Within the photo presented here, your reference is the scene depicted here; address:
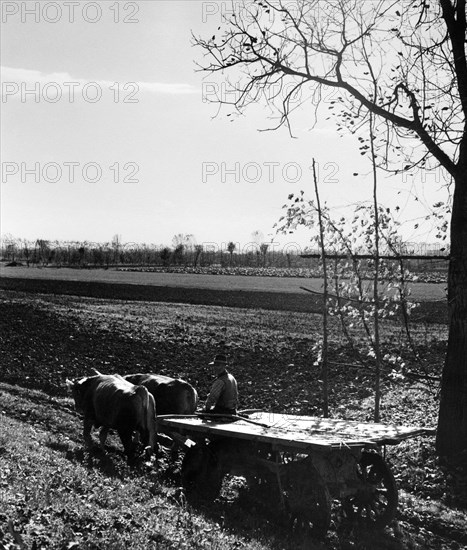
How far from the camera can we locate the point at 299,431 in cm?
1079

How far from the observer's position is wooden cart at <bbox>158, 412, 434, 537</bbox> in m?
9.90

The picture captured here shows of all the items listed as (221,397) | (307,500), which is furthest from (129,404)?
(307,500)

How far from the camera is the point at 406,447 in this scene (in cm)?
1550

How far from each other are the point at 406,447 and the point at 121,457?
6.84 metres

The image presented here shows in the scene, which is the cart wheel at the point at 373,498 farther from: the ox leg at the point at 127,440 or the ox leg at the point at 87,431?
the ox leg at the point at 87,431

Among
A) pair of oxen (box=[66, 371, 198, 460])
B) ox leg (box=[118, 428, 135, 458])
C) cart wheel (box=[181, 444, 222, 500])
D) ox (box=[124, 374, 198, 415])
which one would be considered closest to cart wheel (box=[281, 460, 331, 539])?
cart wheel (box=[181, 444, 222, 500])

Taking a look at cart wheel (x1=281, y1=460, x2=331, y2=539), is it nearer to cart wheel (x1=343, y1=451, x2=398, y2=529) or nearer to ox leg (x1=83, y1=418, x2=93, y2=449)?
cart wheel (x1=343, y1=451, x2=398, y2=529)

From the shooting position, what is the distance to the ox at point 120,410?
14273 millimetres

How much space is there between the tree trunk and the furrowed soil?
0.73 meters

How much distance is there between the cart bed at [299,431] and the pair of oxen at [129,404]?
7.11ft

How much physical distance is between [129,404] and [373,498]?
6.20m

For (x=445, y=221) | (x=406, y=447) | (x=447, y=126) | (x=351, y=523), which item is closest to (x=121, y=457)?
(x=351, y=523)

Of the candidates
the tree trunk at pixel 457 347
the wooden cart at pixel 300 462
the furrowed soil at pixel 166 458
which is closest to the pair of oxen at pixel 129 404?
the furrowed soil at pixel 166 458

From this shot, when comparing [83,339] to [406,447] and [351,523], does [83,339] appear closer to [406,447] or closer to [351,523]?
[406,447]
